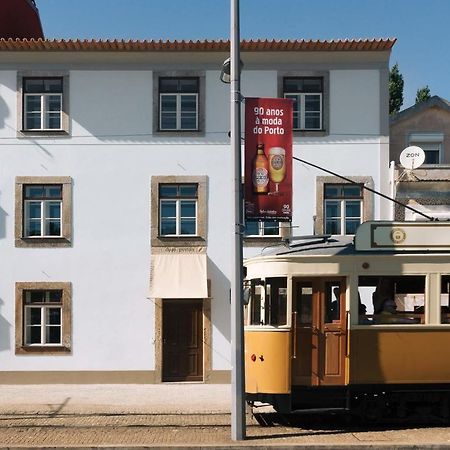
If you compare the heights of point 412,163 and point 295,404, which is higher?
point 412,163

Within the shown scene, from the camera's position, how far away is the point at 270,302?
38.3ft

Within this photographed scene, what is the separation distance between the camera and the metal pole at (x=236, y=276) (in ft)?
35.1

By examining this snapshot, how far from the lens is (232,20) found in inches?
431

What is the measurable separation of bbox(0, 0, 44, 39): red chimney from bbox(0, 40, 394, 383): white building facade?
10.7 feet

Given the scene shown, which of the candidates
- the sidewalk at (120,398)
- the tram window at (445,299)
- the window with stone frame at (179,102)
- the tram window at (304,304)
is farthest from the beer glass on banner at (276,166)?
the window with stone frame at (179,102)

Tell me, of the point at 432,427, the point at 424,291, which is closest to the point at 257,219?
the point at 424,291

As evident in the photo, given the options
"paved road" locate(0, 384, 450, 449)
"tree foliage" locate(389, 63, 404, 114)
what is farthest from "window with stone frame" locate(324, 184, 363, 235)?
"tree foliage" locate(389, 63, 404, 114)

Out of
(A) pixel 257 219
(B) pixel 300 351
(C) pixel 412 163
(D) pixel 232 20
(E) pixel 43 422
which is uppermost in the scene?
(D) pixel 232 20

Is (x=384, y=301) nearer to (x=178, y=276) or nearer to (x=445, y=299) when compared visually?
(x=445, y=299)

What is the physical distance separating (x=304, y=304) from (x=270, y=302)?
556mm

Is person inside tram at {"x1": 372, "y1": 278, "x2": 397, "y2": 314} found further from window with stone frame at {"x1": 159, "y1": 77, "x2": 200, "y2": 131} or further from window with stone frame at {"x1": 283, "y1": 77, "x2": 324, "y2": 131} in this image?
window with stone frame at {"x1": 159, "y1": 77, "x2": 200, "y2": 131}

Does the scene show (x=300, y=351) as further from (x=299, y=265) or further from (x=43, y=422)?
(x=43, y=422)

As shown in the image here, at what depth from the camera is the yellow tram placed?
37.4ft

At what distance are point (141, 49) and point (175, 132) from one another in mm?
2091
